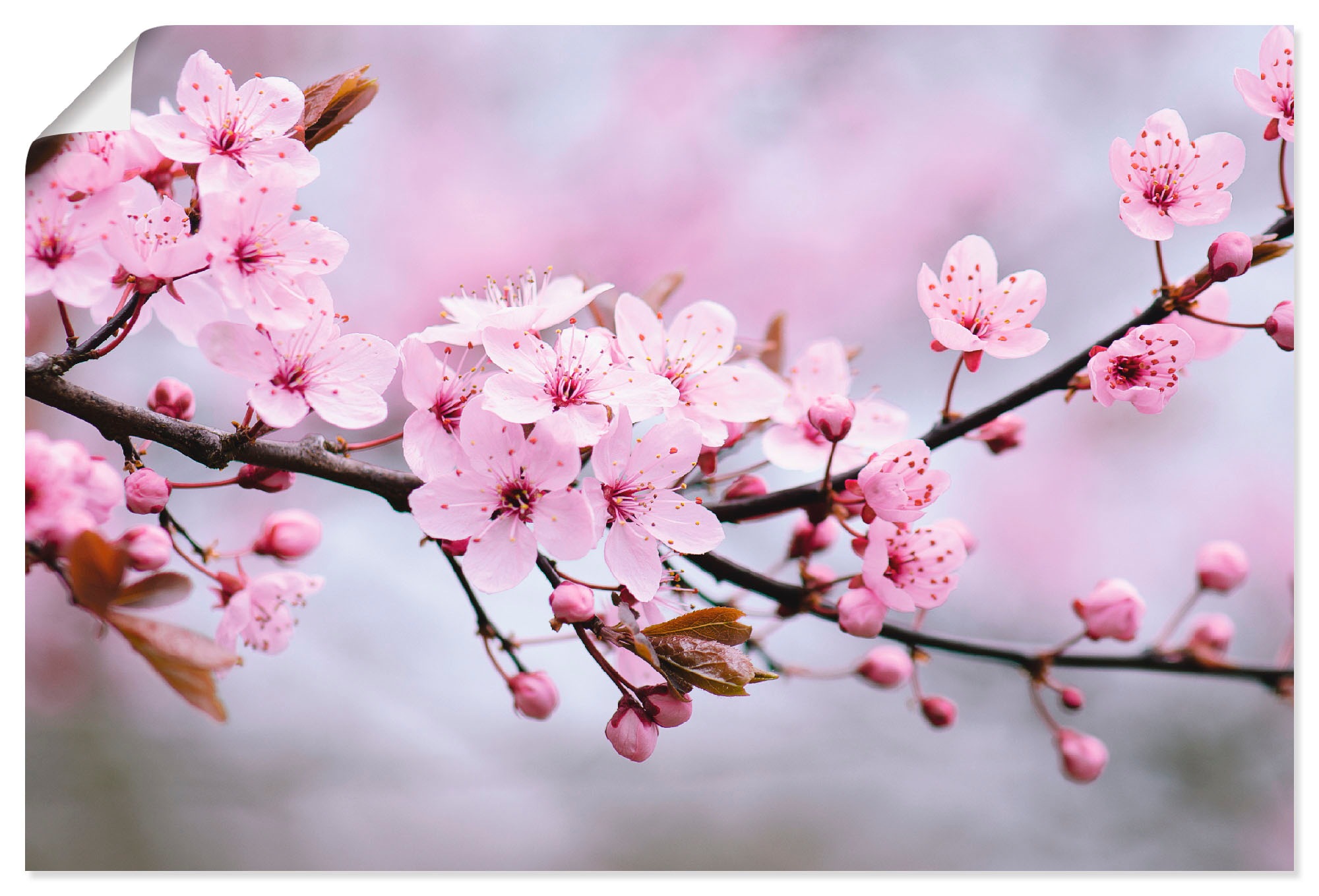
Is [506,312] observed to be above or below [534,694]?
above

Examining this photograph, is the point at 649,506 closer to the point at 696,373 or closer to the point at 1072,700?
the point at 696,373

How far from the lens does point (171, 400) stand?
0.90 metres

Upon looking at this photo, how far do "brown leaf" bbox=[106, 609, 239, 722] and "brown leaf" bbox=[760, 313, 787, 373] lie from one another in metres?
0.81

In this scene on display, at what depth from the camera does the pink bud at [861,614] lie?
86cm

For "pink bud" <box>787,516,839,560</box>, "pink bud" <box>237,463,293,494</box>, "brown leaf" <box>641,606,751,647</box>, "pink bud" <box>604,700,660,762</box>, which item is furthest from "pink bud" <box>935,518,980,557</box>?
"pink bud" <box>237,463,293,494</box>

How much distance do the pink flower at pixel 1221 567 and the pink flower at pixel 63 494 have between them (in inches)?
50.9

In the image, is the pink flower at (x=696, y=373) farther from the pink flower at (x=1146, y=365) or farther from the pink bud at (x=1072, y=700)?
the pink bud at (x=1072, y=700)

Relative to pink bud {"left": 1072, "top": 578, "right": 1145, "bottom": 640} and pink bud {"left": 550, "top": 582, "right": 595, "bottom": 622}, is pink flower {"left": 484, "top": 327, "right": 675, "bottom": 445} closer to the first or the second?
pink bud {"left": 550, "top": 582, "right": 595, "bottom": 622}

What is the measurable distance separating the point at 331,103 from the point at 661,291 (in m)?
0.48

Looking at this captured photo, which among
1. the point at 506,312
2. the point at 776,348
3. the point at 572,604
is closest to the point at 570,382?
the point at 506,312

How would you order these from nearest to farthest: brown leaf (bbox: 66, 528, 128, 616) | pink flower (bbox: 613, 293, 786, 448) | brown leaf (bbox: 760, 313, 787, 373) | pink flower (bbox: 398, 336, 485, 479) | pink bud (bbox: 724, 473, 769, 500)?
brown leaf (bbox: 66, 528, 128, 616), pink flower (bbox: 398, 336, 485, 479), pink flower (bbox: 613, 293, 786, 448), pink bud (bbox: 724, 473, 769, 500), brown leaf (bbox: 760, 313, 787, 373)

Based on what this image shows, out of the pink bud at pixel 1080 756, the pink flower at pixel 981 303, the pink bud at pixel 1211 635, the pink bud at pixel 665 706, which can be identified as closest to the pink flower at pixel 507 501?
the pink bud at pixel 665 706

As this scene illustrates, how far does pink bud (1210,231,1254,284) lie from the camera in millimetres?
836

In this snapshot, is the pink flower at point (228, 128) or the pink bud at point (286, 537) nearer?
the pink flower at point (228, 128)
